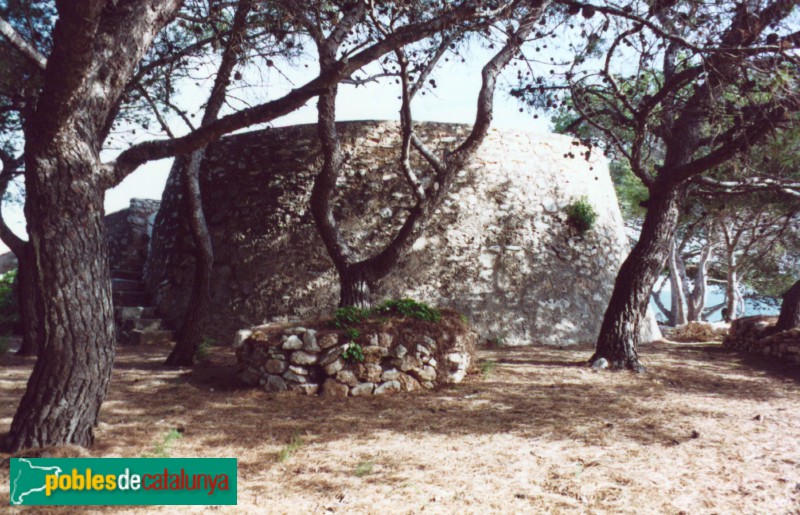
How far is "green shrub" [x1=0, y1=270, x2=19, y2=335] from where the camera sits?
10188mm

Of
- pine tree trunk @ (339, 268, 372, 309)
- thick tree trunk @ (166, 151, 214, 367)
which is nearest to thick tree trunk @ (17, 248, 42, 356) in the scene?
thick tree trunk @ (166, 151, 214, 367)

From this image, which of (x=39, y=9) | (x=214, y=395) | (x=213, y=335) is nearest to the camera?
(x=214, y=395)

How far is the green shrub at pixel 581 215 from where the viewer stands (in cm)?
950

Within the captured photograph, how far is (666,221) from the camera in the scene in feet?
22.2

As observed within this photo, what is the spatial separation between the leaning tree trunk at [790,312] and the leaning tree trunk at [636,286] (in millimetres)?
3337

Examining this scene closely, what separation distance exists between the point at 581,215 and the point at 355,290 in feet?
16.5

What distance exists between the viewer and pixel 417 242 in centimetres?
893

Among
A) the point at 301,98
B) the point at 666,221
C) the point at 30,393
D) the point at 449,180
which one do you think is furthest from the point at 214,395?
the point at 666,221

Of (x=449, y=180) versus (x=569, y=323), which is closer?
(x=449, y=180)

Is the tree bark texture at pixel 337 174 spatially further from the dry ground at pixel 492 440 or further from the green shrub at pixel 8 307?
the green shrub at pixel 8 307

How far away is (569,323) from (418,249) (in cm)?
288

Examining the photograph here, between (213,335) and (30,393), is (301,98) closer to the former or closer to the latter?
(30,393)

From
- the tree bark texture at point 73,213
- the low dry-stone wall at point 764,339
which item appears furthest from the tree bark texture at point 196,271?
the low dry-stone wall at point 764,339

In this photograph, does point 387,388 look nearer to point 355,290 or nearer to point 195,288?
point 355,290
